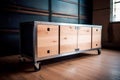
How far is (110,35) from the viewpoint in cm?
374

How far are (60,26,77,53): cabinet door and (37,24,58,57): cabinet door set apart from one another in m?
0.12

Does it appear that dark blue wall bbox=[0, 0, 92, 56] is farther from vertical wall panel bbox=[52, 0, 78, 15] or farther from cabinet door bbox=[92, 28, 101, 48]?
cabinet door bbox=[92, 28, 101, 48]

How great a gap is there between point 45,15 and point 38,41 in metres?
1.56

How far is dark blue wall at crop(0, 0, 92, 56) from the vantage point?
7.98 ft

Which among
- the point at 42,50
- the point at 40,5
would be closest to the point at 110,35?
the point at 40,5

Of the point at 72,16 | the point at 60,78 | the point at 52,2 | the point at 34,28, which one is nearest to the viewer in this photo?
the point at 60,78

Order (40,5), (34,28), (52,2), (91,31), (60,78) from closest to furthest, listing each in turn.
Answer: (60,78)
(34,28)
(91,31)
(40,5)
(52,2)

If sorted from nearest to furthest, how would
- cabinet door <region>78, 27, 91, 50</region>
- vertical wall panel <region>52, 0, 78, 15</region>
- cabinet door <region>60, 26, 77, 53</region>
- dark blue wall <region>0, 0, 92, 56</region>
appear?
cabinet door <region>60, 26, 77, 53</region>, cabinet door <region>78, 27, 91, 50</region>, dark blue wall <region>0, 0, 92, 56</region>, vertical wall panel <region>52, 0, 78, 15</region>

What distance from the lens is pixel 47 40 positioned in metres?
1.72

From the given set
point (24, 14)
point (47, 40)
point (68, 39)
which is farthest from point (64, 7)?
point (47, 40)

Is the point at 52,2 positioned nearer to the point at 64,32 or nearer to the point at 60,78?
the point at 64,32

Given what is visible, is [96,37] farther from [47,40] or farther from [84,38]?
[47,40]

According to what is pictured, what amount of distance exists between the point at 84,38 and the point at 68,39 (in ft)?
1.40

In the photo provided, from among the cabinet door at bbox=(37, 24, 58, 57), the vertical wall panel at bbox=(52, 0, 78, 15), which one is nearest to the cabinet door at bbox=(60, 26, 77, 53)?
the cabinet door at bbox=(37, 24, 58, 57)
